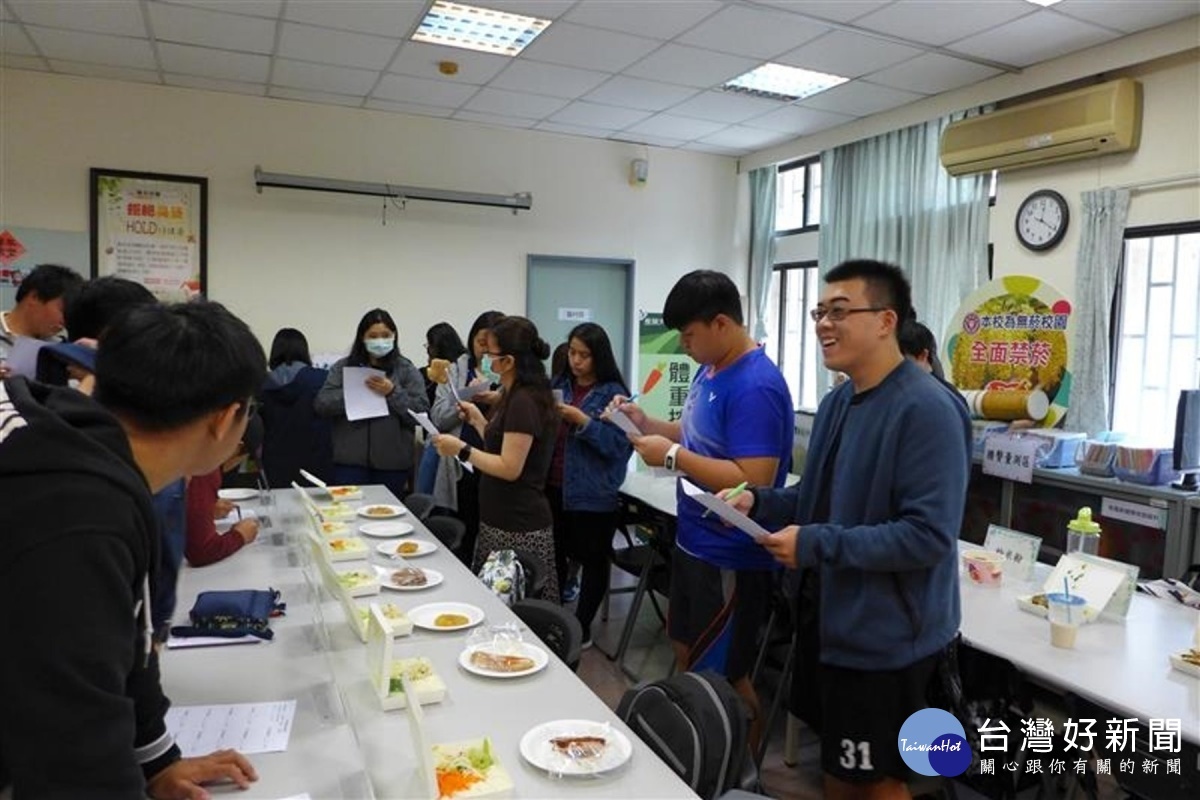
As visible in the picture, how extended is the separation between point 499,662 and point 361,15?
343 cm

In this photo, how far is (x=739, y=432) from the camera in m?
2.17

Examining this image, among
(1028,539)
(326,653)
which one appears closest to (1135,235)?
(1028,539)

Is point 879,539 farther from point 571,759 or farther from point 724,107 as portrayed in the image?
point 724,107

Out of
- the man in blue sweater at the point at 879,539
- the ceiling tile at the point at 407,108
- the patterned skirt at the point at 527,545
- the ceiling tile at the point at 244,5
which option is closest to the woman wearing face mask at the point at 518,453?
the patterned skirt at the point at 527,545

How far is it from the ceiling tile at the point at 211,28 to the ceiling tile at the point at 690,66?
2.01 metres

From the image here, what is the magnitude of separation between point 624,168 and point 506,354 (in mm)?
4090

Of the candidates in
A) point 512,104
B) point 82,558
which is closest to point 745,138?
point 512,104

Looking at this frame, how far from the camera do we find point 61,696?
812 millimetres

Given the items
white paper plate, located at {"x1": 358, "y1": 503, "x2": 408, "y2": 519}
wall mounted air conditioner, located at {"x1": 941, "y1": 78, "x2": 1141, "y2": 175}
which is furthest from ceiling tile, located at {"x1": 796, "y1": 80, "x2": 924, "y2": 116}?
white paper plate, located at {"x1": 358, "y1": 503, "x2": 408, "y2": 519}

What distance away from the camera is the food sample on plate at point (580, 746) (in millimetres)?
1357

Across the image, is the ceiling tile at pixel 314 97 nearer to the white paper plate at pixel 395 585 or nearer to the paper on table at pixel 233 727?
the white paper plate at pixel 395 585

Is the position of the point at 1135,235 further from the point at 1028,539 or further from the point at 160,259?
the point at 160,259

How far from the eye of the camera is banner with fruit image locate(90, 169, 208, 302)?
504 cm

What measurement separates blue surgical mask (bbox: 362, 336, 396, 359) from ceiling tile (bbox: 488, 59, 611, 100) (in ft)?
6.27
